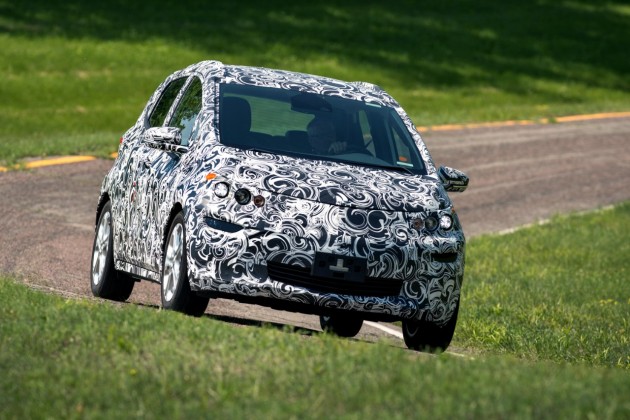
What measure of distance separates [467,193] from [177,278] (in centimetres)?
1393

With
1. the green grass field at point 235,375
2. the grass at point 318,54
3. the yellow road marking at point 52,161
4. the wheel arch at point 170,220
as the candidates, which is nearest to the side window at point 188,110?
the wheel arch at point 170,220

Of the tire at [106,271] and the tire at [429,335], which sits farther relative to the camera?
the tire at [106,271]

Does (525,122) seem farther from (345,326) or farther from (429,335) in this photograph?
(429,335)

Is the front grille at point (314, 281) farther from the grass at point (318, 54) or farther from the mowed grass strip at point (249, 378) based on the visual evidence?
the grass at point (318, 54)

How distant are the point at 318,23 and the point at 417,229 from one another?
38637 mm

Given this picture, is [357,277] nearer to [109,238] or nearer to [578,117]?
[109,238]

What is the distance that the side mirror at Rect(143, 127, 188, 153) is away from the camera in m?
10.4

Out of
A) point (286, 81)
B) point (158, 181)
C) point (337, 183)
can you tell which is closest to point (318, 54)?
point (286, 81)

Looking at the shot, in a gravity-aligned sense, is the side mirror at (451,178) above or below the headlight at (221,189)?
below

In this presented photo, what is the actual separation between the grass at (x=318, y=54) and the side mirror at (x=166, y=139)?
1346cm

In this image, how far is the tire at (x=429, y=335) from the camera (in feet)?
33.6

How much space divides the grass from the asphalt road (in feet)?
8.08

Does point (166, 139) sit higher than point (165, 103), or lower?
higher

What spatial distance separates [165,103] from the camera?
12.0 m
